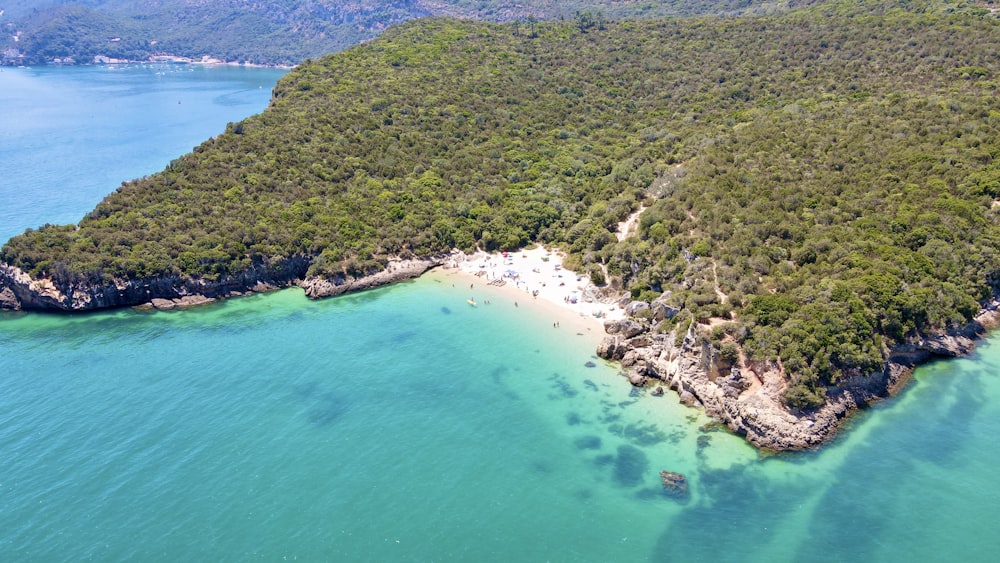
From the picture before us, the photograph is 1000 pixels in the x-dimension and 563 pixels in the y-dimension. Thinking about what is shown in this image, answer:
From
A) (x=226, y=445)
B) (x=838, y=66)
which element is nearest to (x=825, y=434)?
(x=226, y=445)

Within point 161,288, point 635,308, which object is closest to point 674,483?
point 635,308

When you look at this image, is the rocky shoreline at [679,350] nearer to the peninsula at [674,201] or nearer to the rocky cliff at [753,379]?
the rocky cliff at [753,379]

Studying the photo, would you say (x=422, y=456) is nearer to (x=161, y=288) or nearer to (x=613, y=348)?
(x=613, y=348)

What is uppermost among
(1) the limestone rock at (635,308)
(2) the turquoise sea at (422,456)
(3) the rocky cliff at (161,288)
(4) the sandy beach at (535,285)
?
(1) the limestone rock at (635,308)

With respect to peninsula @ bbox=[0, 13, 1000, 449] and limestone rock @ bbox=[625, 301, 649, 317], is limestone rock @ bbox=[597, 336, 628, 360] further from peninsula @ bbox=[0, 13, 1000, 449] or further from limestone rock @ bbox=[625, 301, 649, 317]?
limestone rock @ bbox=[625, 301, 649, 317]

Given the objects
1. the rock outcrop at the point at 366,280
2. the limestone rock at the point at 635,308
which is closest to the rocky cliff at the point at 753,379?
the limestone rock at the point at 635,308

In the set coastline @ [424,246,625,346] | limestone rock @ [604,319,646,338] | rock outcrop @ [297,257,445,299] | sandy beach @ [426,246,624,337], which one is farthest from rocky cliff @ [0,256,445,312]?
limestone rock @ [604,319,646,338]
